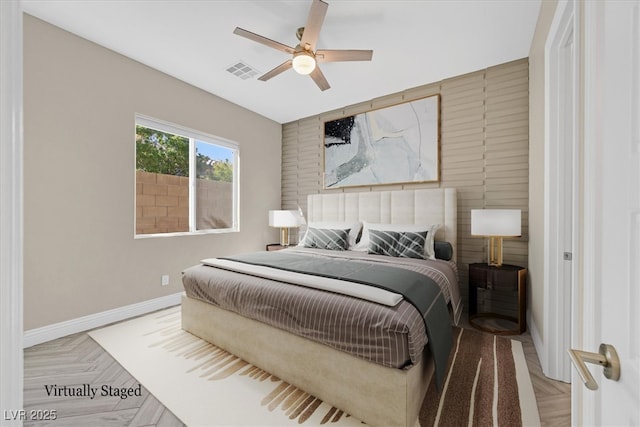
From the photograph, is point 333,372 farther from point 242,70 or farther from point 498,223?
point 242,70

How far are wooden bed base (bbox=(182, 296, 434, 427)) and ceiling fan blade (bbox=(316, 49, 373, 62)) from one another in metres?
2.27

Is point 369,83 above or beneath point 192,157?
above

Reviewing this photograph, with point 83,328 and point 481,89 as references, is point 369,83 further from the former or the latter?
point 83,328

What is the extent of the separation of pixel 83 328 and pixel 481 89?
4865mm

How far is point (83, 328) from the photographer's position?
8.77 feet

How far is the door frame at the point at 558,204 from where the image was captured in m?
1.84

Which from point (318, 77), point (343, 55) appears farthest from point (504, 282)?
point (318, 77)

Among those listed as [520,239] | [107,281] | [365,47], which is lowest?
[107,281]

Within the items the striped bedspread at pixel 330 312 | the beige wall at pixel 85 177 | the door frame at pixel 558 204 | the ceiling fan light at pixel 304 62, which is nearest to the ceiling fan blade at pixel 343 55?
the ceiling fan light at pixel 304 62

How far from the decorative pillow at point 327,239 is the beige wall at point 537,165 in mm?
1889

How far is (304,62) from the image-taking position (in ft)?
7.71

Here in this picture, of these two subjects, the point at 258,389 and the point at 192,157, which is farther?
the point at 192,157

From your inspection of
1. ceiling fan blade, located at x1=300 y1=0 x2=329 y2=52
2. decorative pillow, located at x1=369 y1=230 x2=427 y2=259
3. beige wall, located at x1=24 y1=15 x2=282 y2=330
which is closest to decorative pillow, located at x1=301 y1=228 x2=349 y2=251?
decorative pillow, located at x1=369 y1=230 x2=427 y2=259

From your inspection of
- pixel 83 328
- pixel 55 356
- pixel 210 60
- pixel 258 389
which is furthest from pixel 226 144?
pixel 258 389
